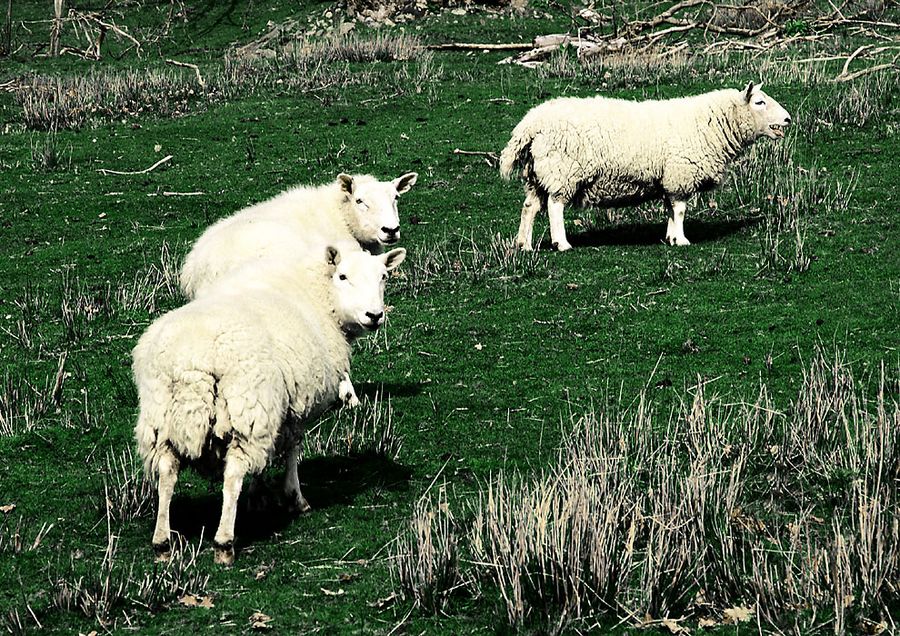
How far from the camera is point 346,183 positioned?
11383 mm

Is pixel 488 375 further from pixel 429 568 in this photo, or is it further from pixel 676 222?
pixel 676 222

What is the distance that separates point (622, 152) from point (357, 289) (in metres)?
6.68

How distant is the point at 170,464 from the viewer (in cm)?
666

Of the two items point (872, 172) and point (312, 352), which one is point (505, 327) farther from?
point (872, 172)

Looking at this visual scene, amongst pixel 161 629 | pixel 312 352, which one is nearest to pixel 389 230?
pixel 312 352

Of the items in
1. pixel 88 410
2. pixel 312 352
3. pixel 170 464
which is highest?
pixel 312 352

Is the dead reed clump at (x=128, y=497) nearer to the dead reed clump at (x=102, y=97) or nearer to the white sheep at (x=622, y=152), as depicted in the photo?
the white sheep at (x=622, y=152)

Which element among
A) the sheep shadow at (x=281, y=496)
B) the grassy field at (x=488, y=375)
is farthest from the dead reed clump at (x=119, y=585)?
the sheep shadow at (x=281, y=496)

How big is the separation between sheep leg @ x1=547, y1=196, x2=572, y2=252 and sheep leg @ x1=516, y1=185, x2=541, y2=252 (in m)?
0.18

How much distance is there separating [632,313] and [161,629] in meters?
6.97

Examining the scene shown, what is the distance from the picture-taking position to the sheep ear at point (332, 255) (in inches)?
321

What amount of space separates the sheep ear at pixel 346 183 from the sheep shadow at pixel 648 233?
3857mm

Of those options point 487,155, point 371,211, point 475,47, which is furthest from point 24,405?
point 475,47

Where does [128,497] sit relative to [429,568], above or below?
below
